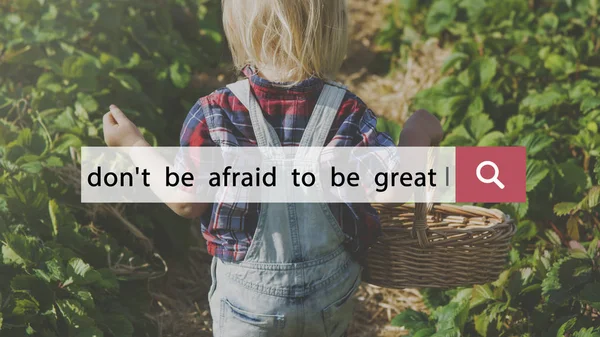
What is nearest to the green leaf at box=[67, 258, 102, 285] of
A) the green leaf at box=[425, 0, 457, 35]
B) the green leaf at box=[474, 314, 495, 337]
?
the green leaf at box=[474, 314, 495, 337]

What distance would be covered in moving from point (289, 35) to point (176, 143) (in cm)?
196

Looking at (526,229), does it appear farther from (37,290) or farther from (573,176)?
(37,290)

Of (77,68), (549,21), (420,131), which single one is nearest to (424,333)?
(420,131)

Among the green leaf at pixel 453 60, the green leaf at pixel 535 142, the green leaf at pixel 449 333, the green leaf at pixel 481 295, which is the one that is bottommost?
the green leaf at pixel 449 333

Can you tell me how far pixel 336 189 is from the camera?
7.16 ft

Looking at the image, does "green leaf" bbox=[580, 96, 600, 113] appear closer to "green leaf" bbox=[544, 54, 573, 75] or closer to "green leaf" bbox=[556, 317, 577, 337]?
"green leaf" bbox=[544, 54, 573, 75]

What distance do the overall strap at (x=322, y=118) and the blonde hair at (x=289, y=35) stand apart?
0.07 m

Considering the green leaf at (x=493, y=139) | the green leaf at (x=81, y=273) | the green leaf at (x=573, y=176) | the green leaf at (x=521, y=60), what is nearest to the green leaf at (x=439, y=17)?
the green leaf at (x=521, y=60)

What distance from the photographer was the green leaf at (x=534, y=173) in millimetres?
3170

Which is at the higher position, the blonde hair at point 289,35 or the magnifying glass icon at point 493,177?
the blonde hair at point 289,35

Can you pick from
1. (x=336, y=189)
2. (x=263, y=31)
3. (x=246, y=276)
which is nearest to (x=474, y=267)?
(x=336, y=189)

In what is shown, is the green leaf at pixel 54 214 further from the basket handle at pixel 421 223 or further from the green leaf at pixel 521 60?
the green leaf at pixel 521 60

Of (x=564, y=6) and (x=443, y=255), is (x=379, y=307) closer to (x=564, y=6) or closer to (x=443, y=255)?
(x=443, y=255)

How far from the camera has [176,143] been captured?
3.91 meters
